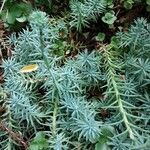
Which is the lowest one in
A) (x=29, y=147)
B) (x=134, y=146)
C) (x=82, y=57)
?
(x=29, y=147)

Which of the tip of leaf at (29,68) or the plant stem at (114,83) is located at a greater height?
the tip of leaf at (29,68)

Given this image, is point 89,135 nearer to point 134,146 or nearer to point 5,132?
point 134,146

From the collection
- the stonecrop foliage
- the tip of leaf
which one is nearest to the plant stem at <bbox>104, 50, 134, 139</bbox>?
the stonecrop foliage

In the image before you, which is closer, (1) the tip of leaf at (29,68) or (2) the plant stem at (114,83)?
(2) the plant stem at (114,83)

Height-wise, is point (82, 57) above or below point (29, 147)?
above

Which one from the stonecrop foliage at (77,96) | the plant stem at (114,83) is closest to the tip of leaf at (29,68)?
the stonecrop foliage at (77,96)

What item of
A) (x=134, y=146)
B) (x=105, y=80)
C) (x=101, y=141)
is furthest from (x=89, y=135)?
(x=105, y=80)

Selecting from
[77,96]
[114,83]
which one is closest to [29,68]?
[77,96]

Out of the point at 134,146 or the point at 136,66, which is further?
the point at 136,66

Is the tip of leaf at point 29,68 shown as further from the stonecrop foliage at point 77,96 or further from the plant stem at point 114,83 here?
the plant stem at point 114,83
